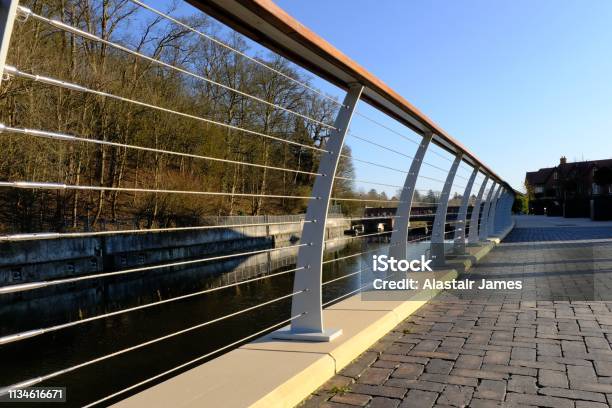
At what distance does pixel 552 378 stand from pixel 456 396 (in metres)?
0.58

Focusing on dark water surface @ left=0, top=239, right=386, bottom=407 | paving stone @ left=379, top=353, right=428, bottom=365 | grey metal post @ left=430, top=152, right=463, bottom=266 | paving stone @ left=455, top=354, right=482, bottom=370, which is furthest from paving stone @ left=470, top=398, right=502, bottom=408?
dark water surface @ left=0, top=239, right=386, bottom=407

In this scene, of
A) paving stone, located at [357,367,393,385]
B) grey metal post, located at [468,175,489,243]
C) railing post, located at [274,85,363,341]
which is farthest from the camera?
grey metal post, located at [468,175,489,243]

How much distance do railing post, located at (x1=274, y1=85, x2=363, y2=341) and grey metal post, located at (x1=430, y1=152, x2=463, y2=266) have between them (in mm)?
3655

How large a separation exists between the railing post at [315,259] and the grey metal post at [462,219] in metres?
5.36

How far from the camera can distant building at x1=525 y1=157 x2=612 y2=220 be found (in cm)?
3030

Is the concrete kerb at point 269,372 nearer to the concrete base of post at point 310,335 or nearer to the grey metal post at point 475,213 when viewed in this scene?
the concrete base of post at point 310,335

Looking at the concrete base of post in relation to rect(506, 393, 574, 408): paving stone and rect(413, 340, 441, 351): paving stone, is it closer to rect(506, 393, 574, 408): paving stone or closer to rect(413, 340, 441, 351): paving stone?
rect(413, 340, 441, 351): paving stone

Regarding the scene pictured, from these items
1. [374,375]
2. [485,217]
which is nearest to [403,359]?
[374,375]

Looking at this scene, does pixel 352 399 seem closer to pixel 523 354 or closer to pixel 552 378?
pixel 552 378

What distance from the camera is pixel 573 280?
6.25 m

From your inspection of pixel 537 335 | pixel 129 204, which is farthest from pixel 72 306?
pixel 537 335

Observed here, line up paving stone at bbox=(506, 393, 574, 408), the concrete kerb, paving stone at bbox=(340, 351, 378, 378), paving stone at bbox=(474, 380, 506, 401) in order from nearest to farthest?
the concrete kerb, paving stone at bbox=(506, 393, 574, 408), paving stone at bbox=(474, 380, 506, 401), paving stone at bbox=(340, 351, 378, 378)

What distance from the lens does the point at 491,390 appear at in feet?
8.04

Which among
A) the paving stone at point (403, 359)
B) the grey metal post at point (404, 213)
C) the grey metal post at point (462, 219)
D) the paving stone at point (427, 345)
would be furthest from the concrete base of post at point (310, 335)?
the grey metal post at point (462, 219)
